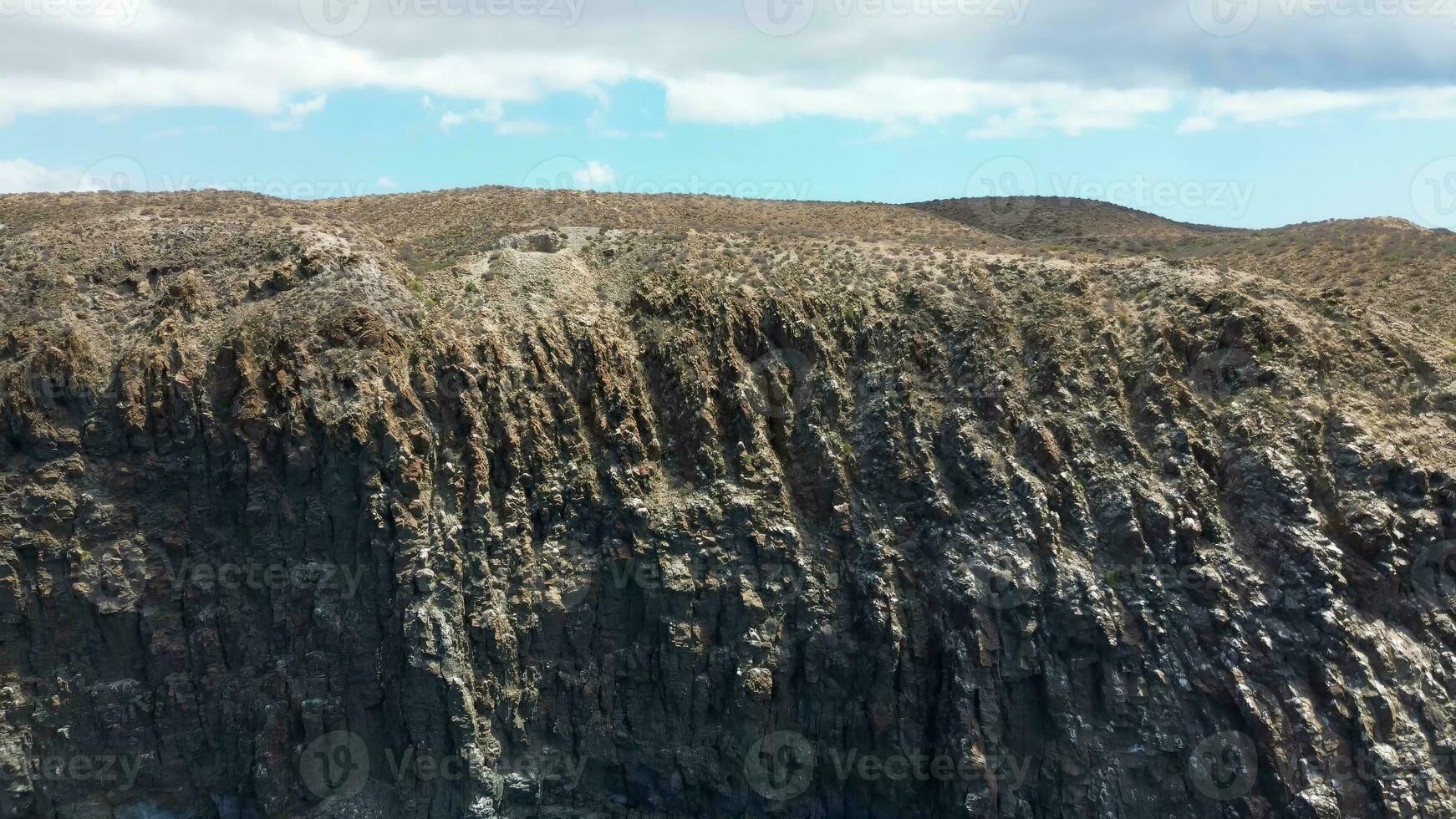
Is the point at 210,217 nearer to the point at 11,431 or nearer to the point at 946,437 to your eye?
the point at 11,431

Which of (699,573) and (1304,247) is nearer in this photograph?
(699,573)

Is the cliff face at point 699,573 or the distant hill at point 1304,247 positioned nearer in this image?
the cliff face at point 699,573

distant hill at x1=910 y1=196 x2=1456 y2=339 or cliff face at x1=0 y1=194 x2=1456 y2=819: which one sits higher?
distant hill at x1=910 y1=196 x2=1456 y2=339

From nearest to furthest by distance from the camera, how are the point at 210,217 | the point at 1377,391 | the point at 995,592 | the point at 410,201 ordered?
the point at 995,592, the point at 1377,391, the point at 210,217, the point at 410,201

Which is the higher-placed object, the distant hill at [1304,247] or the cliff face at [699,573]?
the distant hill at [1304,247]

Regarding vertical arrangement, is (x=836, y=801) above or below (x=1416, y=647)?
below

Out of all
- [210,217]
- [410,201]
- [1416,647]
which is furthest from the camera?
[410,201]

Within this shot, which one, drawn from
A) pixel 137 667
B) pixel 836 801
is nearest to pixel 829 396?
pixel 836 801

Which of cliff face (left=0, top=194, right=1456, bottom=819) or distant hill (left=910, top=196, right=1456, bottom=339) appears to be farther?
distant hill (left=910, top=196, right=1456, bottom=339)
